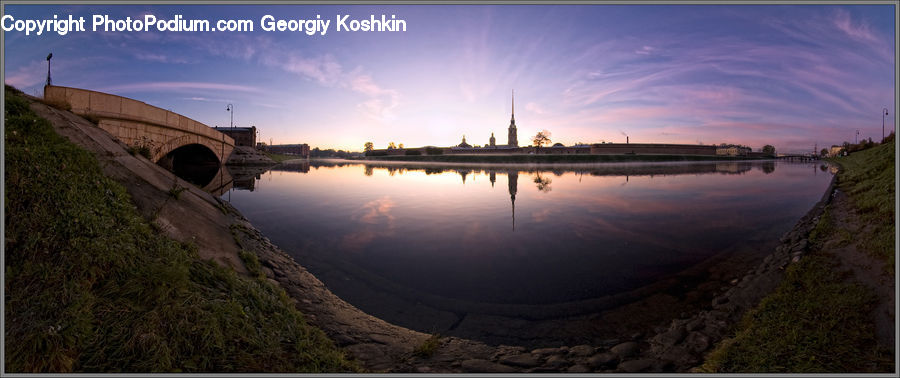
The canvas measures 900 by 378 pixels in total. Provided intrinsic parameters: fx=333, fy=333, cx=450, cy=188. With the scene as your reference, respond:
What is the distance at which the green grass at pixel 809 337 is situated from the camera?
12.1ft

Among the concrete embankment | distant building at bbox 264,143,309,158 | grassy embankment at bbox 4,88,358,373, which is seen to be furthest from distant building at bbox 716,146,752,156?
distant building at bbox 264,143,309,158

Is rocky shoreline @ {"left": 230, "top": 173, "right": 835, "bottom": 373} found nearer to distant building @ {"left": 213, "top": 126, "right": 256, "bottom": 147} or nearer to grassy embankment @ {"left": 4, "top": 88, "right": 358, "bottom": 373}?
grassy embankment @ {"left": 4, "top": 88, "right": 358, "bottom": 373}

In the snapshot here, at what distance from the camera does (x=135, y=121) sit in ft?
63.5

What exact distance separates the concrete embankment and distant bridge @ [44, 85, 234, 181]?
919 cm

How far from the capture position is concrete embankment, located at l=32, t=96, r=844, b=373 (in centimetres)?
437

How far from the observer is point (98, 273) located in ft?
12.3

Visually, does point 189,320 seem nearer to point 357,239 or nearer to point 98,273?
point 98,273

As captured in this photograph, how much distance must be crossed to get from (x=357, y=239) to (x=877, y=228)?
12.7 m

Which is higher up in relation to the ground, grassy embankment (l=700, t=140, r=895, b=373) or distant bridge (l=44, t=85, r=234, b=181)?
distant bridge (l=44, t=85, r=234, b=181)

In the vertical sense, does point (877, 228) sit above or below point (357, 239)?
above

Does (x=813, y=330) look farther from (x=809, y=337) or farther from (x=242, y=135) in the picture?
(x=242, y=135)

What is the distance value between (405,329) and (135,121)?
75.9 feet

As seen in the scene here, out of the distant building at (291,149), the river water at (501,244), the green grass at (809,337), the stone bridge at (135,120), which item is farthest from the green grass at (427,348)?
the distant building at (291,149)

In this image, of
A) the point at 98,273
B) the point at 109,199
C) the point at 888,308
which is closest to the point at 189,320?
the point at 98,273
